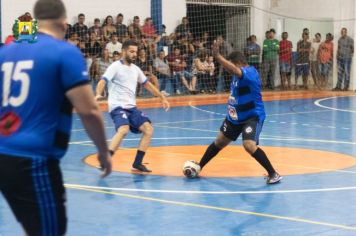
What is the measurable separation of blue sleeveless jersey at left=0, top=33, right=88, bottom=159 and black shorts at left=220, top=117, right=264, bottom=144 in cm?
562

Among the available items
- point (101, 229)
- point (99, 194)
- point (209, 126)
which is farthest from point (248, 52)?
point (101, 229)

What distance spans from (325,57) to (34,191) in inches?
1001

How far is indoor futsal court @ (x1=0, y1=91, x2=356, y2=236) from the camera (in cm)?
689

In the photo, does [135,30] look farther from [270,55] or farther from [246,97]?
[246,97]

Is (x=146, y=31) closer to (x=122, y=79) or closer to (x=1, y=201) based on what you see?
(x=122, y=79)

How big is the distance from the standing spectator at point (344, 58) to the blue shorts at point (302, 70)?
1.54 metres

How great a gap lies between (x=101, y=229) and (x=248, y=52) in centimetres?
2058

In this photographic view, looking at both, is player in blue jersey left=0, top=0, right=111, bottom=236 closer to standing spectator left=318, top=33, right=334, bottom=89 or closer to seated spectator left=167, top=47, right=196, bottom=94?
seated spectator left=167, top=47, right=196, bottom=94

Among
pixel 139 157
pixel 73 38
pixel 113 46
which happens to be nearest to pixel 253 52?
pixel 113 46

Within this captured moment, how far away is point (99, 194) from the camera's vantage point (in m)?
8.57

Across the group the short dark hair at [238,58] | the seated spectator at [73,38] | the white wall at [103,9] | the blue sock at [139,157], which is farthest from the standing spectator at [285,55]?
the short dark hair at [238,58]

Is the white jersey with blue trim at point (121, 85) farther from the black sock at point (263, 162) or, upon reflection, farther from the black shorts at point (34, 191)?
the black shorts at point (34, 191)

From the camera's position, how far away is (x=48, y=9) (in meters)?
3.87

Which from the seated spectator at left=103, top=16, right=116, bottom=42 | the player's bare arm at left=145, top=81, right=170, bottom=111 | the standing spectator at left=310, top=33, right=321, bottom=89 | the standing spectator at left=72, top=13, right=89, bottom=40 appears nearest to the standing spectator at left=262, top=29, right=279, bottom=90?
the standing spectator at left=310, top=33, right=321, bottom=89
